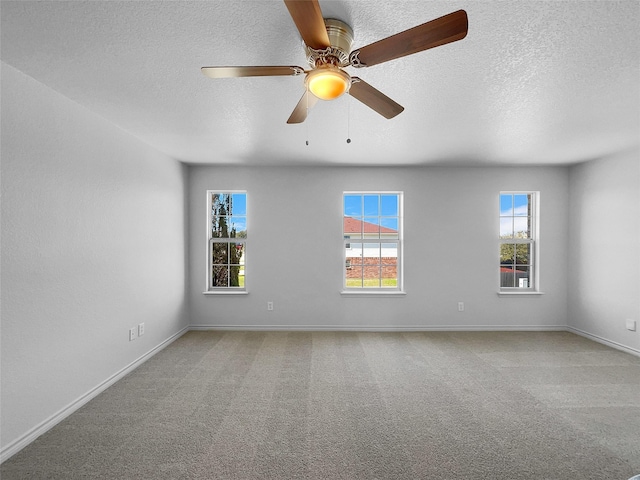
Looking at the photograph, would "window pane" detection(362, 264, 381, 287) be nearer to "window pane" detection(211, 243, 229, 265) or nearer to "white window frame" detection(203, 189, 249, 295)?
"white window frame" detection(203, 189, 249, 295)

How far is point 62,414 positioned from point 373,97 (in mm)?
3037

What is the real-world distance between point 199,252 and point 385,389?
3.15 meters

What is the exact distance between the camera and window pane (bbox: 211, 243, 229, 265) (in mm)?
4742

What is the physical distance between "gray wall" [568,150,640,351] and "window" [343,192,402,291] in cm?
240

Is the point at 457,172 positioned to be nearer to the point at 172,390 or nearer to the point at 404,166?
the point at 404,166

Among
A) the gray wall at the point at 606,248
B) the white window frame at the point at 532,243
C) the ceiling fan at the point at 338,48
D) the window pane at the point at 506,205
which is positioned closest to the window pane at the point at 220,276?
the ceiling fan at the point at 338,48

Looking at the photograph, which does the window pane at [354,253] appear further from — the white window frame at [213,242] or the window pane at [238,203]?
the window pane at [238,203]

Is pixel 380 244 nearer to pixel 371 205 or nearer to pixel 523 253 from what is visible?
pixel 371 205

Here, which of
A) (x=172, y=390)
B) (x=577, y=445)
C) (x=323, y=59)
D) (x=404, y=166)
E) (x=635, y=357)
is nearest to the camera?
(x=323, y=59)

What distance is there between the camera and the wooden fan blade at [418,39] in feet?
3.92

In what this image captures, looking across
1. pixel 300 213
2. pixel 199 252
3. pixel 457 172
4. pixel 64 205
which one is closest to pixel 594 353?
pixel 457 172

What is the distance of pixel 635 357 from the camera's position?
3.59m

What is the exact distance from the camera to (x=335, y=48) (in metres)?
1.50

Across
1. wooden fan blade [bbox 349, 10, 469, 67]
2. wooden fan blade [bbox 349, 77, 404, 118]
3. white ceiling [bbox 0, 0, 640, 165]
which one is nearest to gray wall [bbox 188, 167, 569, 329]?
white ceiling [bbox 0, 0, 640, 165]
